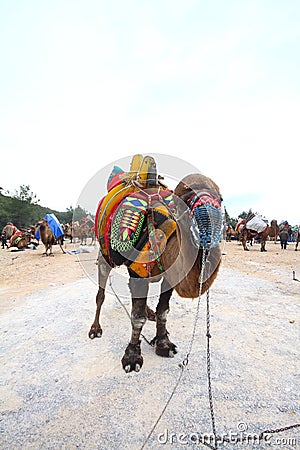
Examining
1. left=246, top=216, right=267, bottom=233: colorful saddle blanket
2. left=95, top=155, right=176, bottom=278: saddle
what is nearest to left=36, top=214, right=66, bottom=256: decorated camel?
left=95, top=155, right=176, bottom=278: saddle

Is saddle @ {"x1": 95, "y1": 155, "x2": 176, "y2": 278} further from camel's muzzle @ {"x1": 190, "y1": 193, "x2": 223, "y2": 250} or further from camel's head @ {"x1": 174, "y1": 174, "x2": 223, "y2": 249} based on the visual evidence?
camel's muzzle @ {"x1": 190, "y1": 193, "x2": 223, "y2": 250}

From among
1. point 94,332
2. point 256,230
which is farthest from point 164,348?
point 256,230

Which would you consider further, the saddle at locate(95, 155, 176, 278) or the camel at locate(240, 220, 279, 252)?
the camel at locate(240, 220, 279, 252)

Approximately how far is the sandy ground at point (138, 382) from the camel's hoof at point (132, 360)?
97 millimetres

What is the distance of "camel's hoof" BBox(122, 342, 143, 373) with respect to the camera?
3100 mm

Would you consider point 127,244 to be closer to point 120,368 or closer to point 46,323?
point 120,368

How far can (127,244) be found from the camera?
2824mm

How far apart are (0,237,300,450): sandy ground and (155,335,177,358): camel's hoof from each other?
0.07m

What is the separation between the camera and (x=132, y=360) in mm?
3164

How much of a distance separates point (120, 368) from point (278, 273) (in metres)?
8.21

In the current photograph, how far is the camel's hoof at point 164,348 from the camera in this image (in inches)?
135

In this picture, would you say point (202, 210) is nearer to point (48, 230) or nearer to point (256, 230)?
point (48, 230)

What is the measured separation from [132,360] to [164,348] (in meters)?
0.50

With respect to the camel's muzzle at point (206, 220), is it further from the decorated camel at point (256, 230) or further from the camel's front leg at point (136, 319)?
the decorated camel at point (256, 230)
